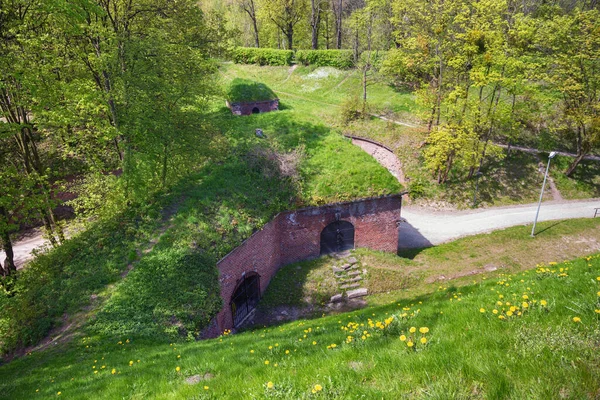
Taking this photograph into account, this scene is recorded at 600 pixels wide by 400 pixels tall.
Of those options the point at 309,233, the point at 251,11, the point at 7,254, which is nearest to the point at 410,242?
the point at 309,233

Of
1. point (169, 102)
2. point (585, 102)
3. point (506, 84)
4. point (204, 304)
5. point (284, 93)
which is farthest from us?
point (284, 93)

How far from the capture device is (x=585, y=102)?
28891mm

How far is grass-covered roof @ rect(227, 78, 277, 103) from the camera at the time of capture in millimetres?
36594

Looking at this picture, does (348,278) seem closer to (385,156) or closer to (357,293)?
(357,293)

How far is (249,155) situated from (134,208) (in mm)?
7785

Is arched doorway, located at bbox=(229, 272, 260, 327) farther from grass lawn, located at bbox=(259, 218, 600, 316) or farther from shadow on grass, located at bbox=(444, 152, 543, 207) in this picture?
shadow on grass, located at bbox=(444, 152, 543, 207)

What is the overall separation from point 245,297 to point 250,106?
2447cm

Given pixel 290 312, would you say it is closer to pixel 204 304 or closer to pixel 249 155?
pixel 204 304

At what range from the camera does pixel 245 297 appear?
18062 mm

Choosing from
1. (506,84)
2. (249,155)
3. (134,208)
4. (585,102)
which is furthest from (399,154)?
(134,208)

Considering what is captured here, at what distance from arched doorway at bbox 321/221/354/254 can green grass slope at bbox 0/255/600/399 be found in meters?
12.3

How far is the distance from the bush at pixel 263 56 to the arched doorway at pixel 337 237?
3898 centimetres

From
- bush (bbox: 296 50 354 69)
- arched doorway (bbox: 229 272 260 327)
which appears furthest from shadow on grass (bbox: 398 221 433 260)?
bush (bbox: 296 50 354 69)

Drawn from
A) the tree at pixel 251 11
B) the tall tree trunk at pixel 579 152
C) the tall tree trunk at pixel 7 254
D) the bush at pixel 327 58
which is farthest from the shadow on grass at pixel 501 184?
the tree at pixel 251 11
